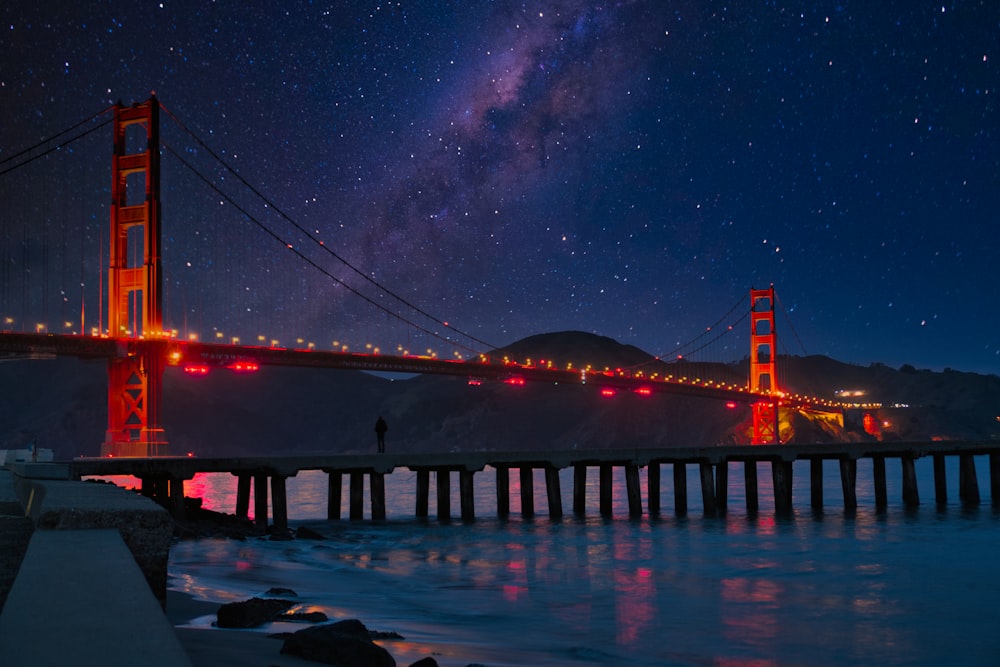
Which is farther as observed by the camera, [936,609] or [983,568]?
[983,568]

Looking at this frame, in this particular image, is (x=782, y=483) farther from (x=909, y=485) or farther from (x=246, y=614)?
(x=246, y=614)

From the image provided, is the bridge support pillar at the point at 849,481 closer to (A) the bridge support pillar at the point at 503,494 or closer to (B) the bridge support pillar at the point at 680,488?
(B) the bridge support pillar at the point at 680,488

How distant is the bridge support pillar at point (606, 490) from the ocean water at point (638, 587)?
11.2ft

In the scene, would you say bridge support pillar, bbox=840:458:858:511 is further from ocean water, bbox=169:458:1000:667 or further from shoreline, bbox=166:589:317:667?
shoreline, bbox=166:589:317:667

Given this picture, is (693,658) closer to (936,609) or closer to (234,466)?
(936,609)

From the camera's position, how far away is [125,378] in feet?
156

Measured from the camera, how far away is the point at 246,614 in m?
12.7

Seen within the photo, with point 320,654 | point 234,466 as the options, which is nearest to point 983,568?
point 234,466

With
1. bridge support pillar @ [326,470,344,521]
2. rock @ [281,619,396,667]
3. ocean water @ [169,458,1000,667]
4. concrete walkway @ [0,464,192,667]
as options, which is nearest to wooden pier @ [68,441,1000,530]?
bridge support pillar @ [326,470,344,521]

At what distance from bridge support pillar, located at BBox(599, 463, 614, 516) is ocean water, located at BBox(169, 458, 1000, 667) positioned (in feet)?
11.2

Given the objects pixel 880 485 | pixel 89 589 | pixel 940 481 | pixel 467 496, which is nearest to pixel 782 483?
pixel 880 485

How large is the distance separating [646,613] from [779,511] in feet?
88.9

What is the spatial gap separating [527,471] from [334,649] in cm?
3177

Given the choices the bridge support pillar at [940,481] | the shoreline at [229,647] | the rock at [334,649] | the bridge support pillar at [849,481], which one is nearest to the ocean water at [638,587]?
the shoreline at [229,647]
